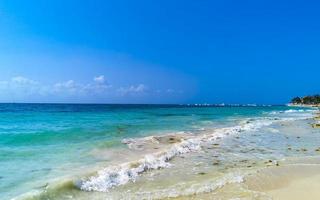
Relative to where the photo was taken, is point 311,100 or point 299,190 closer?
point 299,190

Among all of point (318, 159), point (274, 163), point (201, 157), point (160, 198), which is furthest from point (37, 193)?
point (318, 159)

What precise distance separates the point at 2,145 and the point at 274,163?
598 inches

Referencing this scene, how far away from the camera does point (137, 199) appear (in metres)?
8.77

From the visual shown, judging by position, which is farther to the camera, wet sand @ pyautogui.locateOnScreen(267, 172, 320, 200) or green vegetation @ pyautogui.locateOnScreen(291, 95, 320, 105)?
green vegetation @ pyautogui.locateOnScreen(291, 95, 320, 105)

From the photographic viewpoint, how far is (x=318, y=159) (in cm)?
1451

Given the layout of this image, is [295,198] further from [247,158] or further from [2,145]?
[2,145]

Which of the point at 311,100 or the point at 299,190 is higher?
the point at 311,100

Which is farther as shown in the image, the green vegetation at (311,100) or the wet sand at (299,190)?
the green vegetation at (311,100)

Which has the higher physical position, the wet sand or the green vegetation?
the green vegetation

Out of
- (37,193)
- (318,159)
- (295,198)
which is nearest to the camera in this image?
(295,198)

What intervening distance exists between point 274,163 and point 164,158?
182 inches

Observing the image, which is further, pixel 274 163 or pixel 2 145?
pixel 2 145

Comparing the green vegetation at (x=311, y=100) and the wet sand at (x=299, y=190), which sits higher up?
the green vegetation at (x=311, y=100)

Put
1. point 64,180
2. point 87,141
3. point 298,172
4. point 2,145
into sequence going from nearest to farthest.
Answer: point 64,180 → point 298,172 → point 2,145 → point 87,141
